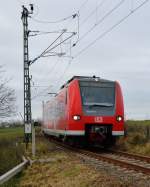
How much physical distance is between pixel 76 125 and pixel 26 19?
1053 centimetres

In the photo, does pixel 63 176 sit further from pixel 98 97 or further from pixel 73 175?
pixel 98 97

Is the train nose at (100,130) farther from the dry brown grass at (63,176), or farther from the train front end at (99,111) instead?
the dry brown grass at (63,176)

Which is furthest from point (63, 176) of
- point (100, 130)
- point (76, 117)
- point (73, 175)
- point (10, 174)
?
point (100, 130)

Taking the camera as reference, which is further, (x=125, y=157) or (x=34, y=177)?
(x=125, y=157)

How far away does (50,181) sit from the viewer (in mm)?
11141

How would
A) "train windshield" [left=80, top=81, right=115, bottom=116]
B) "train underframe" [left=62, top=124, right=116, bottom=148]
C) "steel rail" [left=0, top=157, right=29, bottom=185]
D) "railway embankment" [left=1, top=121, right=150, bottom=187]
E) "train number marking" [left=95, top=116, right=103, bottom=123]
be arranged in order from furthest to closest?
"train windshield" [left=80, top=81, right=115, bottom=116] → "train underframe" [left=62, top=124, right=116, bottom=148] → "train number marking" [left=95, top=116, right=103, bottom=123] → "steel rail" [left=0, top=157, right=29, bottom=185] → "railway embankment" [left=1, top=121, right=150, bottom=187]

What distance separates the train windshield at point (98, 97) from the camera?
19109mm

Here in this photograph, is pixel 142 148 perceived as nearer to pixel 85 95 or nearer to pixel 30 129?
pixel 85 95

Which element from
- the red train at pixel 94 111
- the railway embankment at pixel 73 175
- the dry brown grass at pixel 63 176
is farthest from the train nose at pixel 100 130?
the dry brown grass at pixel 63 176

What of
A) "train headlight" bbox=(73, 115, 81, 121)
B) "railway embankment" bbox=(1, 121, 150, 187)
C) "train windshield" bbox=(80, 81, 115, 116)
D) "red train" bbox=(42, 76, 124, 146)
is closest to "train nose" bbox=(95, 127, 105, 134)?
"red train" bbox=(42, 76, 124, 146)

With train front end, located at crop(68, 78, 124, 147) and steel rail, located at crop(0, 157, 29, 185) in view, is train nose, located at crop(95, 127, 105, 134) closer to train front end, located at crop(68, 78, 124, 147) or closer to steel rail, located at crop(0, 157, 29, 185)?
train front end, located at crop(68, 78, 124, 147)

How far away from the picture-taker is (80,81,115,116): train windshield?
19109mm

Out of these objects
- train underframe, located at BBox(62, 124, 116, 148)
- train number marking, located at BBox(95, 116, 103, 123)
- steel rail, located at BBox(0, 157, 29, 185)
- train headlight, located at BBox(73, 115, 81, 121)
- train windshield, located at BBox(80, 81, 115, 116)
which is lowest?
steel rail, located at BBox(0, 157, 29, 185)

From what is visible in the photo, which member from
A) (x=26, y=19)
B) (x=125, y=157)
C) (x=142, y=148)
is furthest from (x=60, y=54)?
(x=125, y=157)
